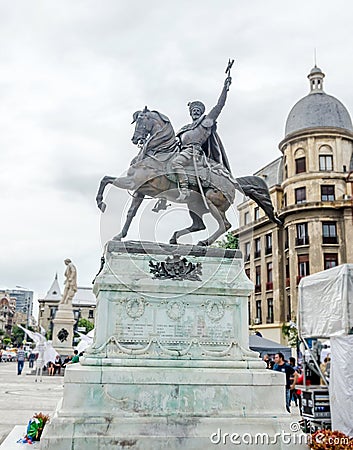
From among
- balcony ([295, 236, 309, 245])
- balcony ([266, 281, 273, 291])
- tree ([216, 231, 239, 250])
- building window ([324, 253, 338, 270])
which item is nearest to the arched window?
balcony ([295, 236, 309, 245])

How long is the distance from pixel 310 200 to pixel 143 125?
38.4 metres

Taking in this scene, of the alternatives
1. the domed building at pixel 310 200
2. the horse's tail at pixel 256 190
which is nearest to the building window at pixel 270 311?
the domed building at pixel 310 200

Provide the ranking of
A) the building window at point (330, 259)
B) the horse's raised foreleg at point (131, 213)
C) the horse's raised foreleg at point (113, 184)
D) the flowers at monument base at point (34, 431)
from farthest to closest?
the building window at point (330, 259) < the horse's raised foreleg at point (113, 184) < the horse's raised foreleg at point (131, 213) < the flowers at monument base at point (34, 431)

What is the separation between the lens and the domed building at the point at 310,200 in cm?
4512

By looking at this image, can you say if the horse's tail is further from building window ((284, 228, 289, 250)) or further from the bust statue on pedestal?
building window ((284, 228, 289, 250))

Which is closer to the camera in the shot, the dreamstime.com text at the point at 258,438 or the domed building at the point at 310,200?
the dreamstime.com text at the point at 258,438

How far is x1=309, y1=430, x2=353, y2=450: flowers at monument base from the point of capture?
708 cm

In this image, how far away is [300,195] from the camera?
153 feet

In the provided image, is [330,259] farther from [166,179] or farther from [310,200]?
[166,179]

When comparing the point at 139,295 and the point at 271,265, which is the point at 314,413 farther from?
the point at 271,265

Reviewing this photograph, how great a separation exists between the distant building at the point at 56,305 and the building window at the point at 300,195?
216 feet

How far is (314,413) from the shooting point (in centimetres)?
1222

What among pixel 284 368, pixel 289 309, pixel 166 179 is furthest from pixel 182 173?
pixel 289 309

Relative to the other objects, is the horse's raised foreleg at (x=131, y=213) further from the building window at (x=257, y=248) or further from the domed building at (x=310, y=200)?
the building window at (x=257, y=248)
